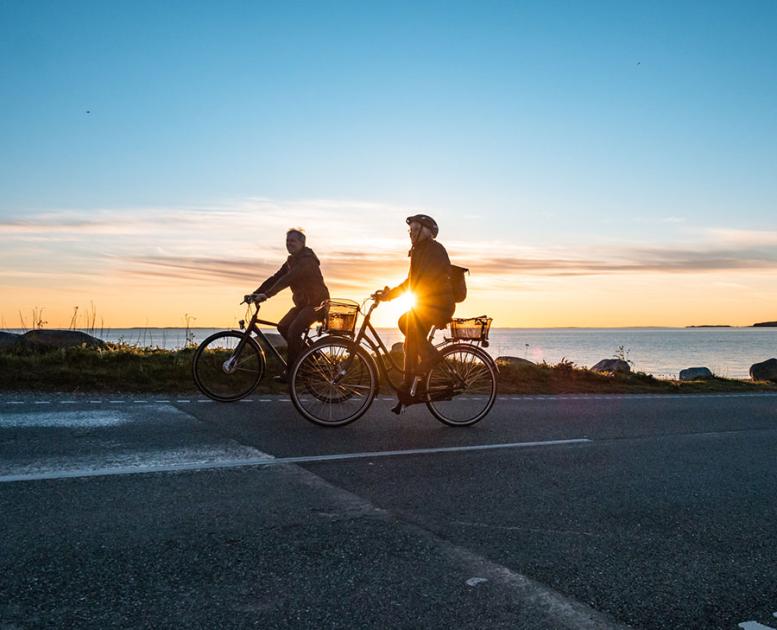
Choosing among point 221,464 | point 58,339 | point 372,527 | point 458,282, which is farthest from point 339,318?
point 58,339

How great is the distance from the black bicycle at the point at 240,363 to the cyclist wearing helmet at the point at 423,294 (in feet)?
5.40

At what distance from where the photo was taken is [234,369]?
30.9 ft

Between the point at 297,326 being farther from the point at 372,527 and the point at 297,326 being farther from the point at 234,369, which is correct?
the point at 372,527

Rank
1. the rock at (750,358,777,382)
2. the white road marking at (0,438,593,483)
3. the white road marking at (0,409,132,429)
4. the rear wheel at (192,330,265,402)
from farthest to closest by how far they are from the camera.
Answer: the rock at (750,358,777,382)
the rear wheel at (192,330,265,402)
the white road marking at (0,409,132,429)
the white road marking at (0,438,593,483)

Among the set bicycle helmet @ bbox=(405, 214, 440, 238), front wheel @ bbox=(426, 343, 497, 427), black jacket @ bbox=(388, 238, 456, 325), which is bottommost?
front wheel @ bbox=(426, 343, 497, 427)

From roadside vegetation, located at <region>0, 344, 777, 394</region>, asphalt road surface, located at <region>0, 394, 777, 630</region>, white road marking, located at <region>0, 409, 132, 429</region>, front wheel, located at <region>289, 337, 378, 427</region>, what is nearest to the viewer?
asphalt road surface, located at <region>0, 394, 777, 630</region>

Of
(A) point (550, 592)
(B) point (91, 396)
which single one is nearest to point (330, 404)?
(B) point (91, 396)

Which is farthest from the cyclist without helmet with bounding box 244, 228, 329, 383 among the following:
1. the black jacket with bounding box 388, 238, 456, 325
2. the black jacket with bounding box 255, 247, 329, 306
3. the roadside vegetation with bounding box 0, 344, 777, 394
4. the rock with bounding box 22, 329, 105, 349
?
the rock with bounding box 22, 329, 105, 349

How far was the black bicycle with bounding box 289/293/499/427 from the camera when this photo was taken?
797cm

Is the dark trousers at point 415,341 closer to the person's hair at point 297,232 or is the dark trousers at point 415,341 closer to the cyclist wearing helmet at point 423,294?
the cyclist wearing helmet at point 423,294

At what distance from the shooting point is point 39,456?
5.79 meters

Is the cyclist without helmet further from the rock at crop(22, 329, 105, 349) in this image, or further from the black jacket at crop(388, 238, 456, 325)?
the rock at crop(22, 329, 105, 349)

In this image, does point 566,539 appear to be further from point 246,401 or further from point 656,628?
point 246,401

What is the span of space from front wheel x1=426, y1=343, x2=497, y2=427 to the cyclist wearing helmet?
238 mm
